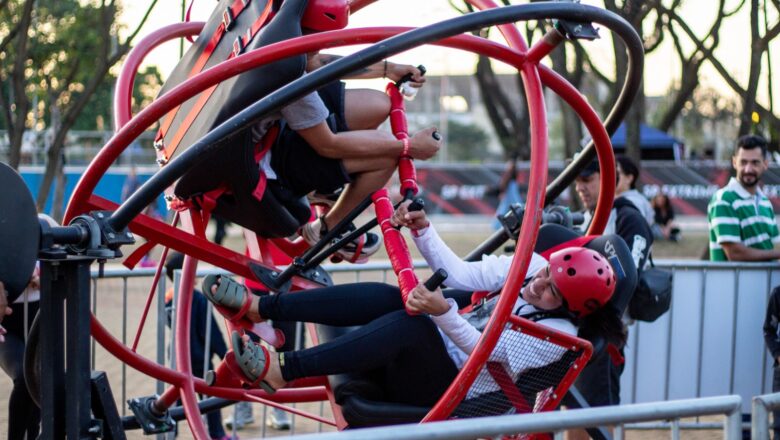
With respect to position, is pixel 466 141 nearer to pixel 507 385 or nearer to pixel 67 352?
pixel 507 385

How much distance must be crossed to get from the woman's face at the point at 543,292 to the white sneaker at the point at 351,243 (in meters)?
0.86

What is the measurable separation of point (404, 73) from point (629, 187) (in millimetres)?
2332

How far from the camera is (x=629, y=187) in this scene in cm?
565

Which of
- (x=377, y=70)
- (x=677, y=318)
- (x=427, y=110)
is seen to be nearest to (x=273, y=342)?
(x=377, y=70)

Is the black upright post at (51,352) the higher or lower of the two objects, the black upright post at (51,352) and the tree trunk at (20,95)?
the lower

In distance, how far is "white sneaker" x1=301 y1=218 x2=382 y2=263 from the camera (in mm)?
4438

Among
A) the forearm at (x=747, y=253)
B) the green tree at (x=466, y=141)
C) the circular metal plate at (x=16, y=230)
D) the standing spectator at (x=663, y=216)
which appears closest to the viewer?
the circular metal plate at (x=16, y=230)

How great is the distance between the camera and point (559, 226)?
449 centimetres

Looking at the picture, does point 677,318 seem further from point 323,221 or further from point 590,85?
point 590,85

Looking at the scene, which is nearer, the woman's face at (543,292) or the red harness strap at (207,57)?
the red harness strap at (207,57)

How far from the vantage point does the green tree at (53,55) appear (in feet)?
29.7

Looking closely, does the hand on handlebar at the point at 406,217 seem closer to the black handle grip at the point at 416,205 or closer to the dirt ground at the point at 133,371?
the black handle grip at the point at 416,205

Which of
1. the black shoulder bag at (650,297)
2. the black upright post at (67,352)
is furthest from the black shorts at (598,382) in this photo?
the black upright post at (67,352)

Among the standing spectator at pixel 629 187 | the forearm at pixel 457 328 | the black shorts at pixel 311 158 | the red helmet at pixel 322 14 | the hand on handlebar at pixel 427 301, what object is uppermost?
the red helmet at pixel 322 14
